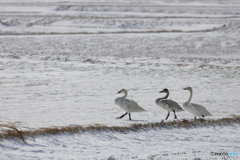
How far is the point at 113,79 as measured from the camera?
17.7 metres

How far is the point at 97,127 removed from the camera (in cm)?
931

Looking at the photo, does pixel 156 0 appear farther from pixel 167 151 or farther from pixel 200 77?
pixel 167 151

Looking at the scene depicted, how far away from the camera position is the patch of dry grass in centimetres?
829

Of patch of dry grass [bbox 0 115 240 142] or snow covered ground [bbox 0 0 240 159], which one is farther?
snow covered ground [bbox 0 0 240 159]

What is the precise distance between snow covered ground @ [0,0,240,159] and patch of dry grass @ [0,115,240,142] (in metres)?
0.21

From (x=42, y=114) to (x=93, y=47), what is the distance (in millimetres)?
17718

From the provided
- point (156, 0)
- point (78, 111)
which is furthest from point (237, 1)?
point (78, 111)

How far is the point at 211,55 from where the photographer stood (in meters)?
26.3

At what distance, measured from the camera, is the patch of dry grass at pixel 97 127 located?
326 inches

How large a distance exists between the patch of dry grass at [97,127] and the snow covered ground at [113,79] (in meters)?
0.21

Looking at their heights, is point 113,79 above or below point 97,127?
above

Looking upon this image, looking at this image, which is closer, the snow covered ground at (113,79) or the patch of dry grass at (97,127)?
the patch of dry grass at (97,127)

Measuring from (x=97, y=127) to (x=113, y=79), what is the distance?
8419mm

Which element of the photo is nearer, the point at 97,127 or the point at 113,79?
the point at 97,127
